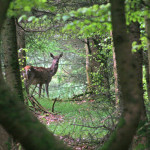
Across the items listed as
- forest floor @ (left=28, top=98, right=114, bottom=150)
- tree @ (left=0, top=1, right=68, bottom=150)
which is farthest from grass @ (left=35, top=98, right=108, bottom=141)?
tree @ (left=0, top=1, right=68, bottom=150)

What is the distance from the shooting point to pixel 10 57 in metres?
4.89

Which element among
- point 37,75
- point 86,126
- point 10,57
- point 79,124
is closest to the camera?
point 86,126

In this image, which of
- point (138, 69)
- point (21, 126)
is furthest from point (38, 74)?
point (21, 126)

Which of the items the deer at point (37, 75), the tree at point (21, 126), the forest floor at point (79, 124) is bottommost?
the forest floor at point (79, 124)

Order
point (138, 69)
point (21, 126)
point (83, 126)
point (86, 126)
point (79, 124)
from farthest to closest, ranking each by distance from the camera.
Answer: point (79, 124) < point (83, 126) < point (86, 126) < point (138, 69) < point (21, 126)

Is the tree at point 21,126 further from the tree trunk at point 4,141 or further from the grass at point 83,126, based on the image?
the tree trunk at point 4,141

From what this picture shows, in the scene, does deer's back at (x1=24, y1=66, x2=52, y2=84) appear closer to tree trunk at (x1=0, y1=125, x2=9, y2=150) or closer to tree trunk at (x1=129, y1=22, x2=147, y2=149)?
tree trunk at (x1=0, y1=125, x2=9, y2=150)

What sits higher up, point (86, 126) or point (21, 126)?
point (21, 126)

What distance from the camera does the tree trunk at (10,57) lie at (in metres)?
4.86

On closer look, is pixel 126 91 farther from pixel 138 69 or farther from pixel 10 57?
pixel 10 57

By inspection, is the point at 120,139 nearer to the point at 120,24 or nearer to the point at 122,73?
the point at 122,73

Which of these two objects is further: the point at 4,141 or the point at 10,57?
the point at 10,57

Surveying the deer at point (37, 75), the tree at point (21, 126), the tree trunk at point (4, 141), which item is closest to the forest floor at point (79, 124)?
→ the tree trunk at point (4, 141)

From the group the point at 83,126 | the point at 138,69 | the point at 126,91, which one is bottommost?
the point at 83,126
